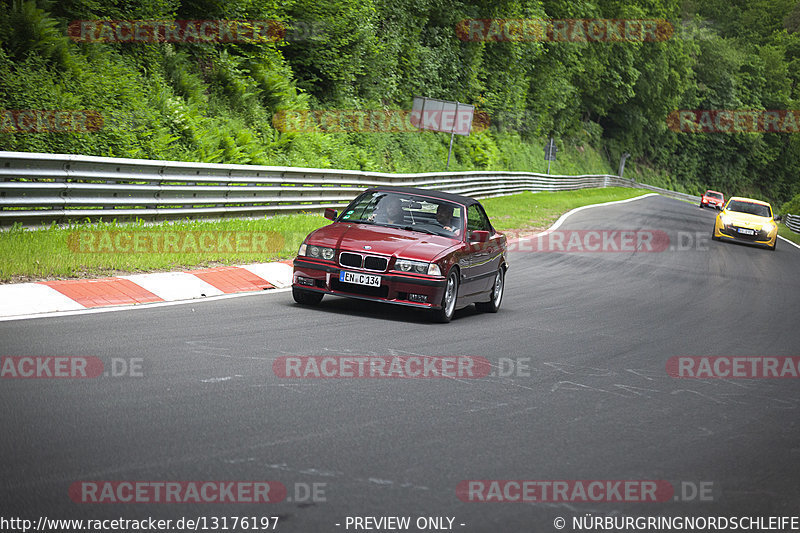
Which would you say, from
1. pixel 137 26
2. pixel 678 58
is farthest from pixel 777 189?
pixel 137 26

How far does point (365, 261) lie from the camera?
975 centimetres

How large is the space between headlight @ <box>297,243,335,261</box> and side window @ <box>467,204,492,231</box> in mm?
2060

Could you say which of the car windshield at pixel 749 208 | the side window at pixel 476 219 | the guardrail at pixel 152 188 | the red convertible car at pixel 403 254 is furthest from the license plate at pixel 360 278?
the car windshield at pixel 749 208

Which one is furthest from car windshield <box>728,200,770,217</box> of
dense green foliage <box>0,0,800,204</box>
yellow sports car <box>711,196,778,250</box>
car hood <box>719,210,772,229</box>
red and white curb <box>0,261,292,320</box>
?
red and white curb <box>0,261,292,320</box>

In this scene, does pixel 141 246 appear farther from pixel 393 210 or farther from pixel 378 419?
pixel 378 419

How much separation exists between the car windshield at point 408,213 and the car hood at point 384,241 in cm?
20

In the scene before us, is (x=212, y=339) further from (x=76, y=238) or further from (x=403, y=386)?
(x=76, y=238)

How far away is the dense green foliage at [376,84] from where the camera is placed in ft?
56.6

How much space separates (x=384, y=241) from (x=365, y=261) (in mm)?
419

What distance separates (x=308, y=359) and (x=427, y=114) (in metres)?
26.3

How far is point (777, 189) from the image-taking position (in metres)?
103
